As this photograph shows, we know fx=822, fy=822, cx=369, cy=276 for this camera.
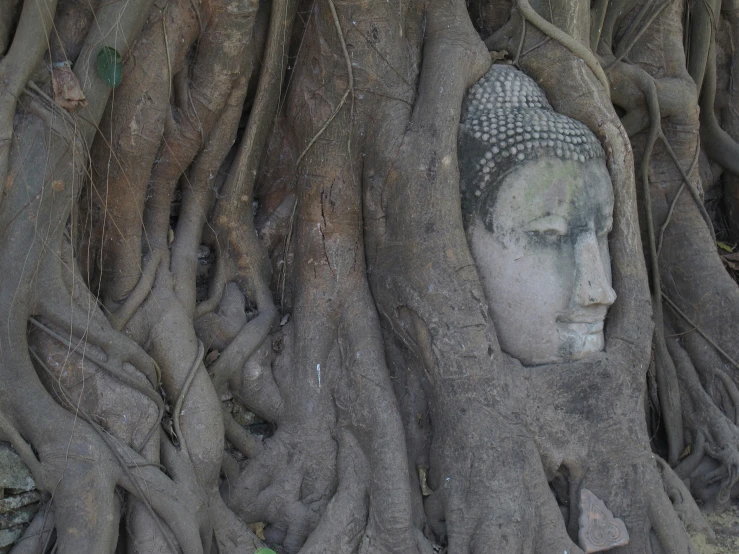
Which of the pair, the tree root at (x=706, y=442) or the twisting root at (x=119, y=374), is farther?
the tree root at (x=706, y=442)

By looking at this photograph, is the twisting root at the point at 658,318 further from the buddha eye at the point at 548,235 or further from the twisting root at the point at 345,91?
the twisting root at the point at 345,91

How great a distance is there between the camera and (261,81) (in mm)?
3113

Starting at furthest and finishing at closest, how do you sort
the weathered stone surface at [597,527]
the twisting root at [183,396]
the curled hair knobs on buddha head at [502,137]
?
the curled hair knobs on buddha head at [502,137]
the weathered stone surface at [597,527]
the twisting root at [183,396]

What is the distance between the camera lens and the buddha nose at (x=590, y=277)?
2932mm

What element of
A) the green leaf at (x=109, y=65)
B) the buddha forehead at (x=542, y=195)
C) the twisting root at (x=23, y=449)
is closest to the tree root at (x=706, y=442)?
the buddha forehead at (x=542, y=195)

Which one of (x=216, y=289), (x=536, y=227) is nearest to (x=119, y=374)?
(x=216, y=289)

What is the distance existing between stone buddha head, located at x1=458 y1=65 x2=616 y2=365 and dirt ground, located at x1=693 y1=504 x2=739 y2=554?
908mm

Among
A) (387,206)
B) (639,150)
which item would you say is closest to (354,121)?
(387,206)

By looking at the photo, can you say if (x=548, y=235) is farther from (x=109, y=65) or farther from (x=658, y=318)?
(x=109, y=65)

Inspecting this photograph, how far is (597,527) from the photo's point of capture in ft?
9.44

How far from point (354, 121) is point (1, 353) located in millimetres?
1485

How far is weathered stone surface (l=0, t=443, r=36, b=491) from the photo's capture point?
7.72 ft

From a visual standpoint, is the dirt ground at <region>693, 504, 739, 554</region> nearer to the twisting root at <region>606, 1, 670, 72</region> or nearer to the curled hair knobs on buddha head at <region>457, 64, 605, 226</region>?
the curled hair knobs on buddha head at <region>457, 64, 605, 226</region>

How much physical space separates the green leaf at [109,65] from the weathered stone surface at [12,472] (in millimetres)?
1147
